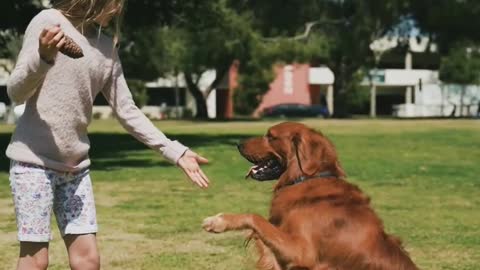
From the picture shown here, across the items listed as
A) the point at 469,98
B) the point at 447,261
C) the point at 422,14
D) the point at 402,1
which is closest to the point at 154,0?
the point at 447,261

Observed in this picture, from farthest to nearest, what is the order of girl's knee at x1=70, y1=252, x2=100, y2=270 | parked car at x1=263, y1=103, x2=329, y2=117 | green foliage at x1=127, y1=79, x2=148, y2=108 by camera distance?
1. parked car at x1=263, y1=103, x2=329, y2=117
2. green foliage at x1=127, y1=79, x2=148, y2=108
3. girl's knee at x1=70, y1=252, x2=100, y2=270

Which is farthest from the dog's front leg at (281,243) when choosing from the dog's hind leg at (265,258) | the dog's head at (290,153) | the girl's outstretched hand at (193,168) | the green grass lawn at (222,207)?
the green grass lawn at (222,207)

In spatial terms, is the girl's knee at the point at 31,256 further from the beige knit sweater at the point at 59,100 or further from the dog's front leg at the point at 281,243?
the dog's front leg at the point at 281,243

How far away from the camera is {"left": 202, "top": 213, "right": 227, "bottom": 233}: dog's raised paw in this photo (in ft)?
16.6

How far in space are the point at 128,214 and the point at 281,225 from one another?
5.64 metres

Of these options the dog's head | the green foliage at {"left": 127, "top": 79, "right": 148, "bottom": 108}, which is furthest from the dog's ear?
the green foliage at {"left": 127, "top": 79, "right": 148, "bottom": 108}

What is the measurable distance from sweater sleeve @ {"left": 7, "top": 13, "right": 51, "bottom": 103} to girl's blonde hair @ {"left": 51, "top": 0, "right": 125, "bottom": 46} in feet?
0.52

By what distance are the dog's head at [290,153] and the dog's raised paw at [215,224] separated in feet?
2.46

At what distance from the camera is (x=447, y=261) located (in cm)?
793

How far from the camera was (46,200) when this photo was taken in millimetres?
4750

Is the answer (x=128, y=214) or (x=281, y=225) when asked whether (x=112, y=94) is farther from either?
(x=128, y=214)

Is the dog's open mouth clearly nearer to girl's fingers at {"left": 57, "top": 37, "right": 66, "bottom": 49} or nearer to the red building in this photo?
girl's fingers at {"left": 57, "top": 37, "right": 66, "bottom": 49}

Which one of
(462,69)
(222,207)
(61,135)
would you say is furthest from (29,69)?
(462,69)

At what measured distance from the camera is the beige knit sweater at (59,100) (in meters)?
4.61
